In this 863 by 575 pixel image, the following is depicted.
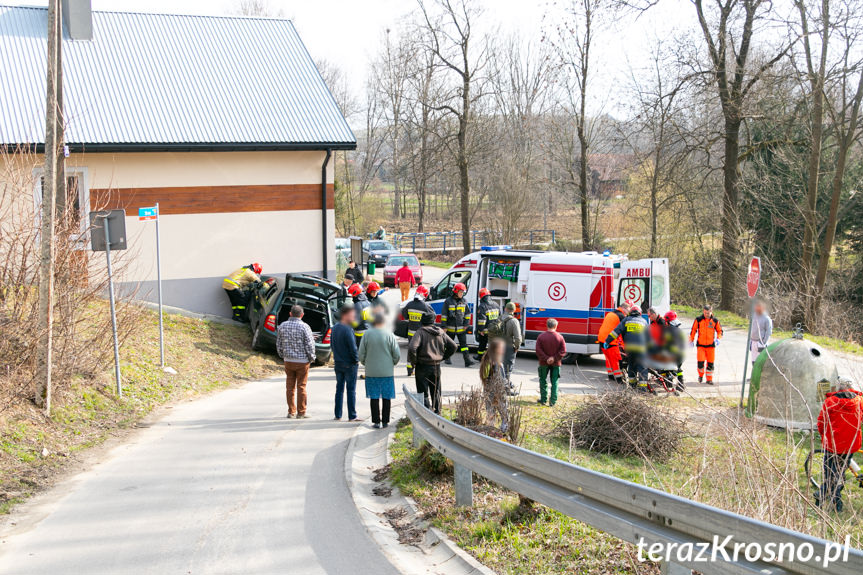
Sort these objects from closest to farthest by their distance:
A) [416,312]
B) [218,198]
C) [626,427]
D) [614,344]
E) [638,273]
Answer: [626,427]
[416,312]
[614,344]
[638,273]
[218,198]

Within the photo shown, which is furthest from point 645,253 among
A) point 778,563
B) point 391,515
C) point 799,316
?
point 778,563

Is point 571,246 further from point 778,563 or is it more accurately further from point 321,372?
point 778,563

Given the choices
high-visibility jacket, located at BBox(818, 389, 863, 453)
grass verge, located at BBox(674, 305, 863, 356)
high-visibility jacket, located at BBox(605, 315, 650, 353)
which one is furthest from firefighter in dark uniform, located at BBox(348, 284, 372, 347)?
grass verge, located at BBox(674, 305, 863, 356)

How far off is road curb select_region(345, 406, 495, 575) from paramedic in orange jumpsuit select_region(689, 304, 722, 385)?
8.12 meters

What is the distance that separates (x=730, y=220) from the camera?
27.9m

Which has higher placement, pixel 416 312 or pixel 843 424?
pixel 416 312

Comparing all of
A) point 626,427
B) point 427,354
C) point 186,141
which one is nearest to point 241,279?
point 186,141

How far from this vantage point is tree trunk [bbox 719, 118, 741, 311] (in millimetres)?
27234

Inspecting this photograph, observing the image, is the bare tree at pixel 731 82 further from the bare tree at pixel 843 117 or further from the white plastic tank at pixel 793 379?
the white plastic tank at pixel 793 379

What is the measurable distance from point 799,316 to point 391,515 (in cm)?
2173

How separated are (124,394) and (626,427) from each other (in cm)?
767

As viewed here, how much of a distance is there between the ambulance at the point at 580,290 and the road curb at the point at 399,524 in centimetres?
774

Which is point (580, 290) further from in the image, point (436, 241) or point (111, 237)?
point (436, 241)

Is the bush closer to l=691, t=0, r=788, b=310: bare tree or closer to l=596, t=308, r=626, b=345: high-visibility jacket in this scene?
l=596, t=308, r=626, b=345: high-visibility jacket
